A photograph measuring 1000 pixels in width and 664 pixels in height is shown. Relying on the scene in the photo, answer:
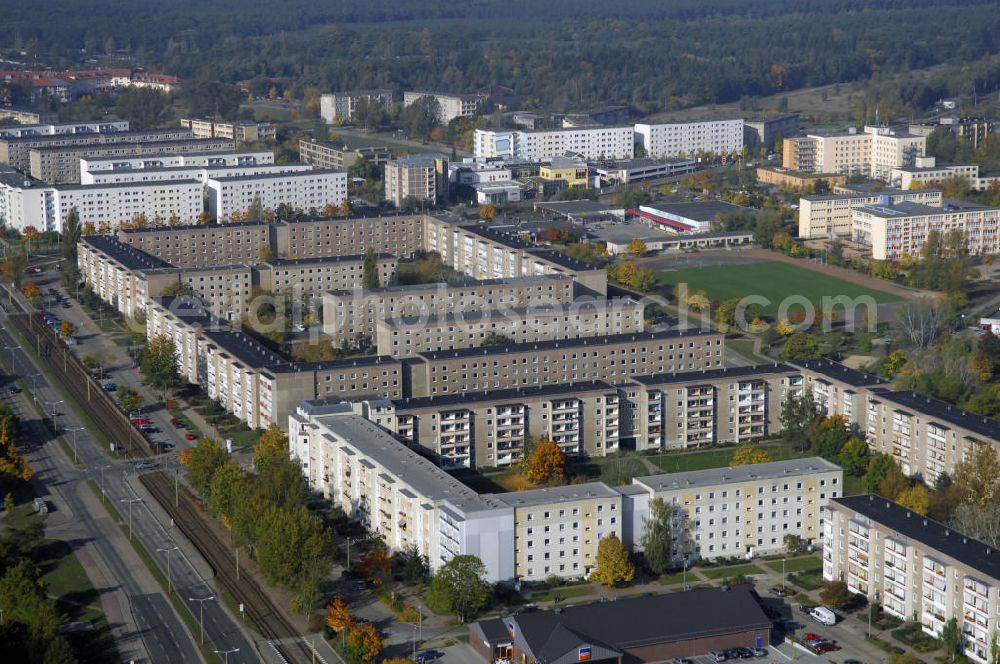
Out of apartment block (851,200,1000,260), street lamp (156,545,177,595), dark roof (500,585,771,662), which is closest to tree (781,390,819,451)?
dark roof (500,585,771,662)

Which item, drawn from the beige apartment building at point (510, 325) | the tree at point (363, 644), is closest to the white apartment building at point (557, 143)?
the beige apartment building at point (510, 325)

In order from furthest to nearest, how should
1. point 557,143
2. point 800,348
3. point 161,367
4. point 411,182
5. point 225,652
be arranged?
1. point 557,143
2. point 411,182
3. point 800,348
4. point 161,367
5. point 225,652

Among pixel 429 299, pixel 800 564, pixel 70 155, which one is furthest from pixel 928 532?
pixel 70 155

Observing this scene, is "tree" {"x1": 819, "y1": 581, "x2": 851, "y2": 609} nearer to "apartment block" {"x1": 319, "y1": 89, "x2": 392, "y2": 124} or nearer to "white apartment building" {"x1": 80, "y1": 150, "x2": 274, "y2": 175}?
"white apartment building" {"x1": 80, "y1": 150, "x2": 274, "y2": 175}

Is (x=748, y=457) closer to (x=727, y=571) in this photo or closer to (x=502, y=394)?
(x=727, y=571)

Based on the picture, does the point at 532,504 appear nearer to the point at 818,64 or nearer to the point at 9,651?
the point at 9,651
